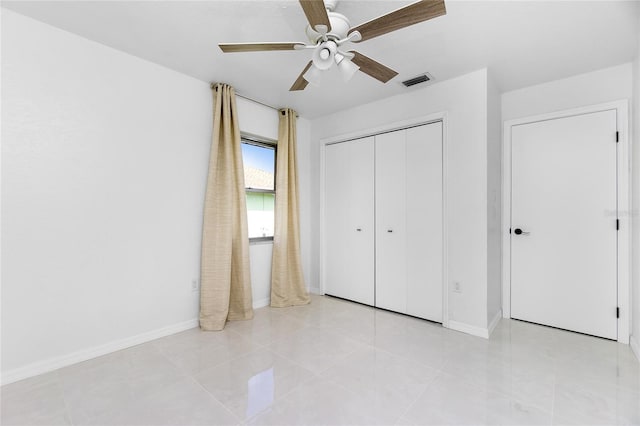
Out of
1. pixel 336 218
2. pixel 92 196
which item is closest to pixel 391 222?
pixel 336 218

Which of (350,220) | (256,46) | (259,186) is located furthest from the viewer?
(350,220)

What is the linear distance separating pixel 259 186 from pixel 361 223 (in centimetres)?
134

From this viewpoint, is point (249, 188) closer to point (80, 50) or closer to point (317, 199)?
point (317, 199)

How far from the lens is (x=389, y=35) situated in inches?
85.4

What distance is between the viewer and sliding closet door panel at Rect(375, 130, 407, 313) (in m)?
3.23

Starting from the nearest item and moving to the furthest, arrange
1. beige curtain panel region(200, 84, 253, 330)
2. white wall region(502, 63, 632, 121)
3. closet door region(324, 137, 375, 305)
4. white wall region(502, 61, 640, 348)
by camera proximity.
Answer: white wall region(502, 61, 640, 348) < white wall region(502, 63, 632, 121) < beige curtain panel region(200, 84, 253, 330) < closet door region(324, 137, 375, 305)

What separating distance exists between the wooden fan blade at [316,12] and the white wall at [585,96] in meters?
2.47

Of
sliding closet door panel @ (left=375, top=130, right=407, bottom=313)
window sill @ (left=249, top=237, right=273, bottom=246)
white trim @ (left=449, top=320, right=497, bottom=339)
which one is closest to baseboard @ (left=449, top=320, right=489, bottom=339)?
white trim @ (left=449, top=320, right=497, bottom=339)

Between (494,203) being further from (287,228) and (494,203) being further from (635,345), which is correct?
(287,228)

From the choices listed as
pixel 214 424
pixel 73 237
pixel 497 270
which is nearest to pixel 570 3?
pixel 497 270

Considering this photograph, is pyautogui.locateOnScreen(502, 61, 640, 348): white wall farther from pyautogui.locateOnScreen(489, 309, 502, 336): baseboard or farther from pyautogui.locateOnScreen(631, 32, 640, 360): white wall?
pyautogui.locateOnScreen(489, 309, 502, 336): baseboard

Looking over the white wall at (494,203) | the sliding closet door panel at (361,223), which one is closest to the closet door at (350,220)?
the sliding closet door panel at (361,223)

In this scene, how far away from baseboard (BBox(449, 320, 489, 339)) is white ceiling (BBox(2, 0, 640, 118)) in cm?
235

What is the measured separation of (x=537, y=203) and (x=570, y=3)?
1776 mm
